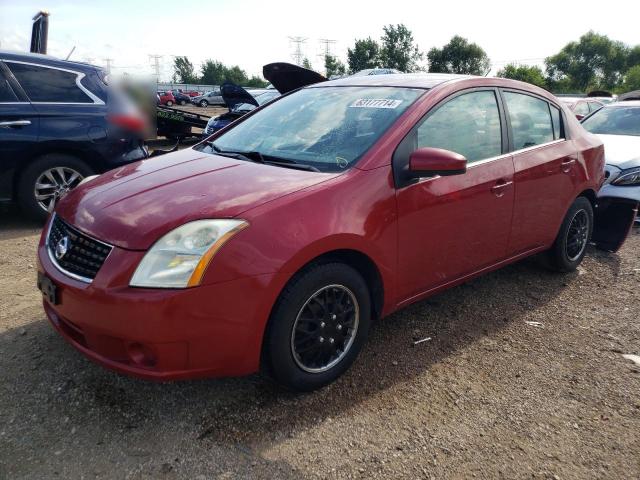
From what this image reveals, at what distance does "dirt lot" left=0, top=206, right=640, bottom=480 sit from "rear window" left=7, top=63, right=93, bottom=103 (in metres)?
2.63

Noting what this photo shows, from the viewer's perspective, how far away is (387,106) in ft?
9.70

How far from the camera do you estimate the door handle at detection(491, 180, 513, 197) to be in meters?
3.20

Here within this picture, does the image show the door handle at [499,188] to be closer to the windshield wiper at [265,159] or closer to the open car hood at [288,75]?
the windshield wiper at [265,159]

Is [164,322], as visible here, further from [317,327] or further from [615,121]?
[615,121]

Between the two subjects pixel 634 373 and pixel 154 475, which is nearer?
pixel 154 475

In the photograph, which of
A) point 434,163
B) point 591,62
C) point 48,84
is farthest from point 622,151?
point 591,62

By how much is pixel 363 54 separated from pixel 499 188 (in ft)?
224

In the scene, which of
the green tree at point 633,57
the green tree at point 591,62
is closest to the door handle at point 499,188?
the green tree at point 591,62

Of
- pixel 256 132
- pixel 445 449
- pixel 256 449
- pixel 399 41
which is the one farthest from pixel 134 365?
pixel 399 41

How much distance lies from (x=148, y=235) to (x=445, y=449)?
1618mm

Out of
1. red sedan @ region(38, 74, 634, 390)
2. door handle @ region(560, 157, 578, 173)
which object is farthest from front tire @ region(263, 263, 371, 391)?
door handle @ region(560, 157, 578, 173)

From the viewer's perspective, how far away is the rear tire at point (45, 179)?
4.98 metres

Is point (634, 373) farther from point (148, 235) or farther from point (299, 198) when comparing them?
point (148, 235)

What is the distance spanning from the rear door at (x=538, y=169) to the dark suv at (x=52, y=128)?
4060 millimetres
